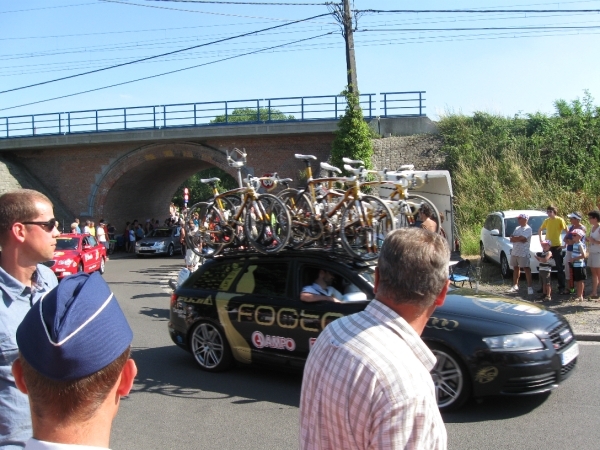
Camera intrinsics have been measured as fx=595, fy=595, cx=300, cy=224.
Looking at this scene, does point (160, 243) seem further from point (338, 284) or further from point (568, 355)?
point (568, 355)

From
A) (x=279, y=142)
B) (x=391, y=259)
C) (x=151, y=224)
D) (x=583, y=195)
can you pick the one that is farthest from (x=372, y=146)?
(x=391, y=259)

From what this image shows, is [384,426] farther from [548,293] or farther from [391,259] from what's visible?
[548,293]

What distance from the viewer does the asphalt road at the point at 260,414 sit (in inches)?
206

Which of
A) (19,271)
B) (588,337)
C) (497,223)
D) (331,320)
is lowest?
(588,337)

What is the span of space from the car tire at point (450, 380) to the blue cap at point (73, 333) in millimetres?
4570

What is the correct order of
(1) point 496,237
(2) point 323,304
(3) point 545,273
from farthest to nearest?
1. (1) point 496,237
2. (3) point 545,273
3. (2) point 323,304

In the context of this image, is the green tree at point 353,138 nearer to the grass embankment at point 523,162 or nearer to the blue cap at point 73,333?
the grass embankment at point 523,162

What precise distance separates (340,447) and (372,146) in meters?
24.6

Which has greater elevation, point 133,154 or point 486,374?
point 133,154

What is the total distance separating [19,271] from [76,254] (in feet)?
53.1

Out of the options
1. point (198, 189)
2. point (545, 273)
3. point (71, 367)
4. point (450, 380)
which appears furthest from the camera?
point (198, 189)

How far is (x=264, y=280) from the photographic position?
23.2 feet

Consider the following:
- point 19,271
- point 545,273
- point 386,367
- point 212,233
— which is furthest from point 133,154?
point 386,367

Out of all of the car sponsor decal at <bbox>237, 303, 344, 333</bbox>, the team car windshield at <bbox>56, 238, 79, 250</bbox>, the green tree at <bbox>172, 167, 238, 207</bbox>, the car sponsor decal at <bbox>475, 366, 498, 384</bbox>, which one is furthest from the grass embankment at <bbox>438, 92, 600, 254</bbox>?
the green tree at <bbox>172, 167, 238, 207</bbox>
